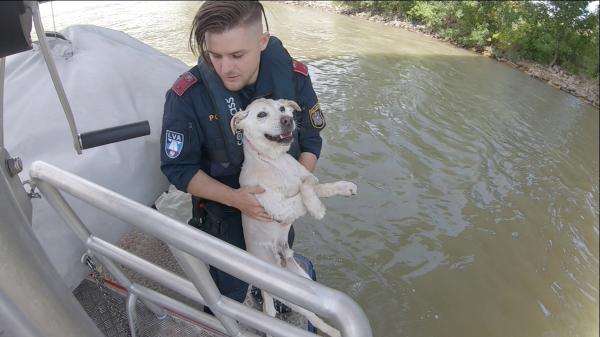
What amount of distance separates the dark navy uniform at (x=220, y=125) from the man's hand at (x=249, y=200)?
26cm

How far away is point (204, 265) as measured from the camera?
1.33 meters

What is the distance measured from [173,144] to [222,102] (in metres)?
0.37

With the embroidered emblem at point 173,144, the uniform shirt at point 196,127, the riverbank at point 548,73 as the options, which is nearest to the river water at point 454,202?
the riverbank at point 548,73

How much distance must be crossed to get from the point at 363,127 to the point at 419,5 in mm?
12440

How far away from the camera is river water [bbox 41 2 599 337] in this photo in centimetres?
401

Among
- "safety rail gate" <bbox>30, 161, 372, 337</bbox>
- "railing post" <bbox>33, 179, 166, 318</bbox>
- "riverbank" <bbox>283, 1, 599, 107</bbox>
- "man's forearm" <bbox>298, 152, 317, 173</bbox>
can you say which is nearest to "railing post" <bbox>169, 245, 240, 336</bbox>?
"safety rail gate" <bbox>30, 161, 372, 337</bbox>

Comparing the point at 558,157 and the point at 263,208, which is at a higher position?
the point at 263,208

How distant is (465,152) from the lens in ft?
22.5

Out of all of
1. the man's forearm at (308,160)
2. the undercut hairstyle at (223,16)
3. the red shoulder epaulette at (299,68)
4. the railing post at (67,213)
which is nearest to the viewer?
the railing post at (67,213)

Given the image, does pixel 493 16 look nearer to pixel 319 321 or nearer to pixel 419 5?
pixel 419 5

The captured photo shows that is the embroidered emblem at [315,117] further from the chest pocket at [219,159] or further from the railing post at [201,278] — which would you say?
the railing post at [201,278]

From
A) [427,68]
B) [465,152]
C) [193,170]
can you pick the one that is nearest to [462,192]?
[465,152]

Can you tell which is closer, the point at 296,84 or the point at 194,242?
the point at 194,242

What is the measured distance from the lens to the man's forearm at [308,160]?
2.72 meters
